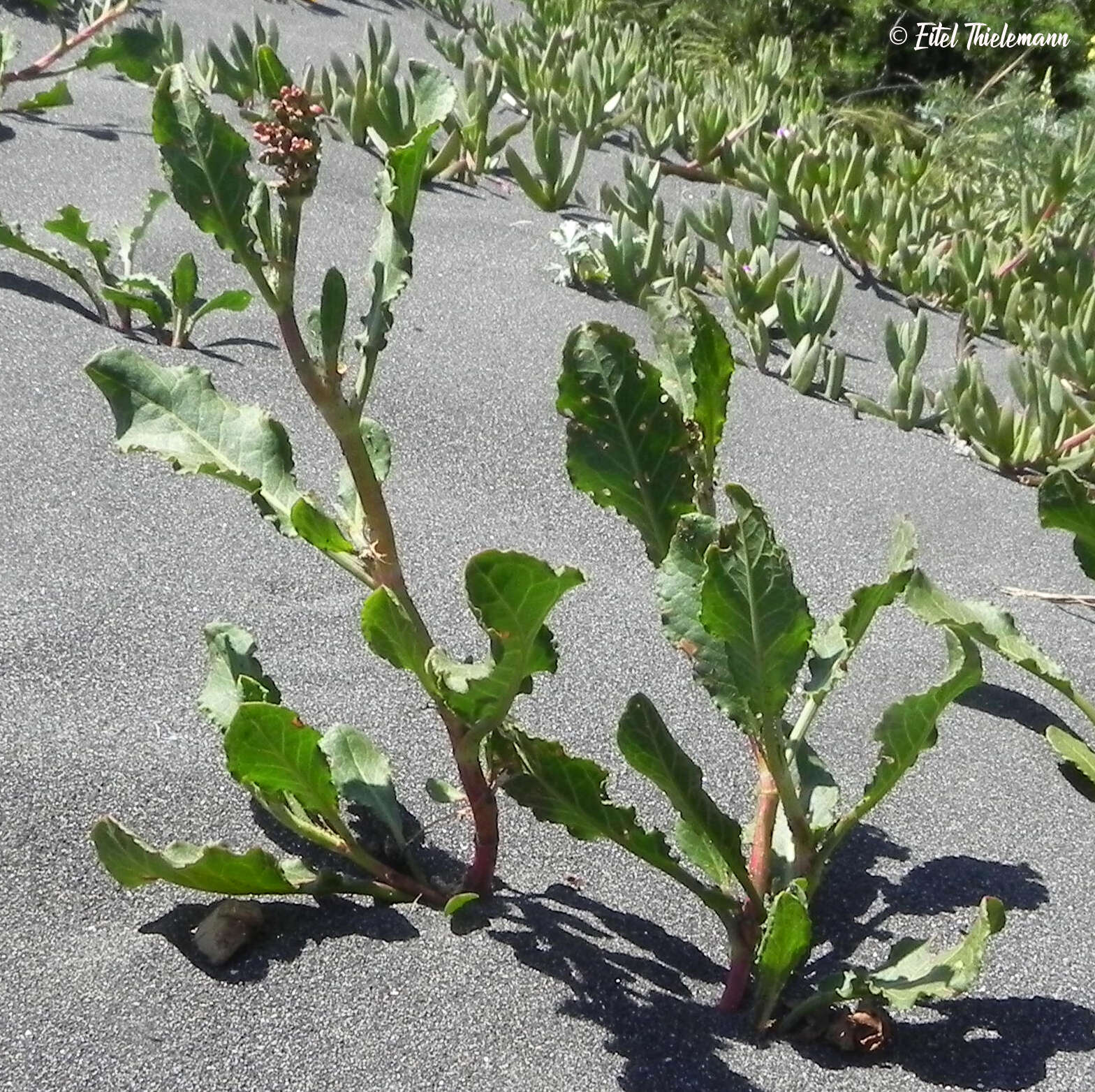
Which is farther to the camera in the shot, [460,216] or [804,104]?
[804,104]

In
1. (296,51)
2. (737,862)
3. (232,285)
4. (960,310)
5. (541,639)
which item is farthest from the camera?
(296,51)

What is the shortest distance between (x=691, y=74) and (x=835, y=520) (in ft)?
12.8

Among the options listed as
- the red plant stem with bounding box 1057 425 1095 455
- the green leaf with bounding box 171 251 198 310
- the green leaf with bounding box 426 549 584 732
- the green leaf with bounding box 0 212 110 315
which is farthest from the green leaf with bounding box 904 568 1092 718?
the green leaf with bounding box 0 212 110 315

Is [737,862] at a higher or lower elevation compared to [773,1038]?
higher

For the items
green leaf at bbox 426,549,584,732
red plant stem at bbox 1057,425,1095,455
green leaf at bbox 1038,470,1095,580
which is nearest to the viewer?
green leaf at bbox 426,549,584,732

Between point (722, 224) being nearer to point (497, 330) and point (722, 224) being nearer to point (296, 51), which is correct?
point (497, 330)

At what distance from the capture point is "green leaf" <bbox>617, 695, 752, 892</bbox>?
1.09m

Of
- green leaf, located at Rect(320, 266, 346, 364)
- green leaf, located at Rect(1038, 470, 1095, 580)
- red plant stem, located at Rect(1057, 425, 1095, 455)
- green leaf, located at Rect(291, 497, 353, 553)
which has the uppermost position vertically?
A: green leaf, located at Rect(320, 266, 346, 364)

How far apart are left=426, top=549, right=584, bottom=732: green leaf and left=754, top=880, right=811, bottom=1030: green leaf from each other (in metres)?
0.24

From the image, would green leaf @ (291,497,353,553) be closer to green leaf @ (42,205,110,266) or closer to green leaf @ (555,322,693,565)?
green leaf @ (555,322,693,565)

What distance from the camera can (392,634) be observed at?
1.03 m

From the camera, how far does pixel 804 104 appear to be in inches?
214

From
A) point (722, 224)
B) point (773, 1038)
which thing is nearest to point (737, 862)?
point (773, 1038)

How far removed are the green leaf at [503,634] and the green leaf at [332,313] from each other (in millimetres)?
217
